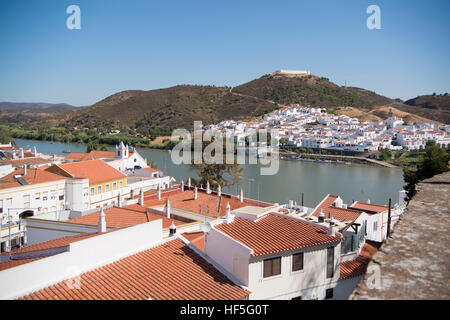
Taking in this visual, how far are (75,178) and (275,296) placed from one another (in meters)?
8.19

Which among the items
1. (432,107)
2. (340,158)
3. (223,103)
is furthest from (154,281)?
(432,107)

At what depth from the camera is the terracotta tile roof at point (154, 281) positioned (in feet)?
8.14

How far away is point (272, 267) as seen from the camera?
3.05 meters

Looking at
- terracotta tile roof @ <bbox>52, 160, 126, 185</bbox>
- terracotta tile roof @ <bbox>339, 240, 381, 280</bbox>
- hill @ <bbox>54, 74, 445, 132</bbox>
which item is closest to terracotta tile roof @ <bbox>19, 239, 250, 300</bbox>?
terracotta tile roof @ <bbox>339, 240, 381, 280</bbox>

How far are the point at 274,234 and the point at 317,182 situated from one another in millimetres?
17431

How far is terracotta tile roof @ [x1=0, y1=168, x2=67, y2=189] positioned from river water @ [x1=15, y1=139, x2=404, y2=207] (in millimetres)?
5787

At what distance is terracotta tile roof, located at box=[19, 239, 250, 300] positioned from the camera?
97.7 inches

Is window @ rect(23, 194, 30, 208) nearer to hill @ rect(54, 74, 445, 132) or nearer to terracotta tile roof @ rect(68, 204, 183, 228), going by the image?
terracotta tile roof @ rect(68, 204, 183, 228)

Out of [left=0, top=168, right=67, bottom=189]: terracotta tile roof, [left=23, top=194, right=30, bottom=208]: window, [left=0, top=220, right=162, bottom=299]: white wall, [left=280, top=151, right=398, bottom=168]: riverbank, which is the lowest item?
[left=280, top=151, right=398, bottom=168]: riverbank

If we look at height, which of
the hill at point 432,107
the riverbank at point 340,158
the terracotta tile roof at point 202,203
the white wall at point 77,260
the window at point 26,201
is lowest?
the riverbank at point 340,158

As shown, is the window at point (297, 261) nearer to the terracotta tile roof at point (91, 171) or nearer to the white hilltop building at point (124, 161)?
the terracotta tile roof at point (91, 171)

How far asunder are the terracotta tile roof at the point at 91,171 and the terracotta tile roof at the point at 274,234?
25.9 ft

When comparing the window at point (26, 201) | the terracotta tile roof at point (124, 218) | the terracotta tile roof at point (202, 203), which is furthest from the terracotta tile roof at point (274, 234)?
the window at point (26, 201)
